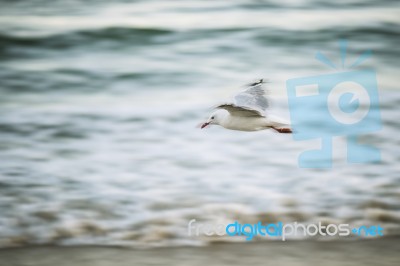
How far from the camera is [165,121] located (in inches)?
97.8

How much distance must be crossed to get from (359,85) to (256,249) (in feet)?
5.13

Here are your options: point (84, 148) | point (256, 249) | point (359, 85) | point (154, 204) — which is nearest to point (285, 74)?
point (359, 85)

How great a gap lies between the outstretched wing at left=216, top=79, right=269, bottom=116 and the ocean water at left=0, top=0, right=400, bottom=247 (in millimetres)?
416

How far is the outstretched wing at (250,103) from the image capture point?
1.35 meters

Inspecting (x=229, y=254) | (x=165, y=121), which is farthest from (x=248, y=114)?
(x=165, y=121)

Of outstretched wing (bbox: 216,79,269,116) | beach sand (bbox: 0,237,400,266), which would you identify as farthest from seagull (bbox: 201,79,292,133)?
beach sand (bbox: 0,237,400,266)

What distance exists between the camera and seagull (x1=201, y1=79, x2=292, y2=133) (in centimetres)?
138

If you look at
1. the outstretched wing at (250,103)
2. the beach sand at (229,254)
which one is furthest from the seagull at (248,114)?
the beach sand at (229,254)

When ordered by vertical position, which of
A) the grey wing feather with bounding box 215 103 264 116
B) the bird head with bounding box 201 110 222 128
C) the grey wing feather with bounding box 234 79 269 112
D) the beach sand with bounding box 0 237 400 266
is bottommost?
the beach sand with bounding box 0 237 400 266

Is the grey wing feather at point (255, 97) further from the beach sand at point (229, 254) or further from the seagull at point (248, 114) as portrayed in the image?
the beach sand at point (229, 254)

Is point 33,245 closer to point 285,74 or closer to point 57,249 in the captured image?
point 57,249

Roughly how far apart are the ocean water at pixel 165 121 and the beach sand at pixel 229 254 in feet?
0.18

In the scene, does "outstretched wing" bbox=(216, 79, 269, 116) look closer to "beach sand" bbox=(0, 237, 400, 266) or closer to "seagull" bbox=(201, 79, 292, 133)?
"seagull" bbox=(201, 79, 292, 133)

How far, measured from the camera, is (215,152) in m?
2.21
